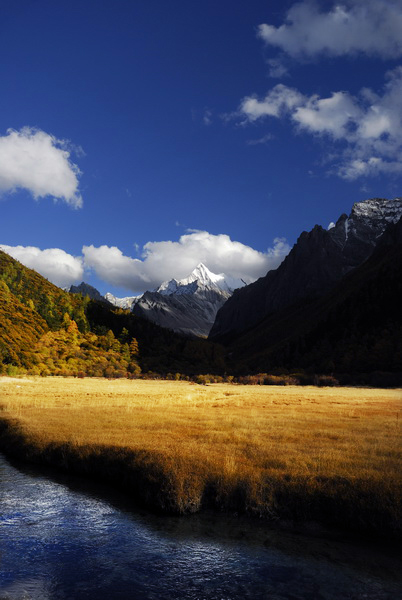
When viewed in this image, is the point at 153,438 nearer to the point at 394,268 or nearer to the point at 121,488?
the point at 121,488

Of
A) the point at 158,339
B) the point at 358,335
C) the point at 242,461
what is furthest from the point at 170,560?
the point at 158,339

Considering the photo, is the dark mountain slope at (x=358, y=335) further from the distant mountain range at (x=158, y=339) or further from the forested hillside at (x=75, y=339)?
the forested hillside at (x=75, y=339)

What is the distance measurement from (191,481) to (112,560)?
483cm

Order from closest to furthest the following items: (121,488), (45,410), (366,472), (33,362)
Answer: (366,472) → (121,488) → (45,410) → (33,362)

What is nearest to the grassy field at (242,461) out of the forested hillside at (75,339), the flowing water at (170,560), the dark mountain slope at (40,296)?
the flowing water at (170,560)

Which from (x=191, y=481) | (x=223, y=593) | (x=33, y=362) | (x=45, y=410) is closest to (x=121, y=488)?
(x=191, y=481)

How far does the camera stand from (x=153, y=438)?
21391 mm

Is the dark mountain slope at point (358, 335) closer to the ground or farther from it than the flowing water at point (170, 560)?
farther from it

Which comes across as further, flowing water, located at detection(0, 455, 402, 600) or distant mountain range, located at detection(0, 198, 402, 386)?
distant mountain range, located at detection(0, 198, 402, 386)

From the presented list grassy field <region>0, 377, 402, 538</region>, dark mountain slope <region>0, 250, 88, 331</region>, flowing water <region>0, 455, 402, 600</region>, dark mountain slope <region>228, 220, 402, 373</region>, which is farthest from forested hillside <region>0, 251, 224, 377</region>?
flowing water <region>0, 455, 402, 600</region>

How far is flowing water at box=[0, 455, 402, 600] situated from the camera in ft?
29.3

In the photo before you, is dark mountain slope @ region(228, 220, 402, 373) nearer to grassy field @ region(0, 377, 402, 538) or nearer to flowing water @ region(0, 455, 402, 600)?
grassy field @ region(0, 377, 402, 538)

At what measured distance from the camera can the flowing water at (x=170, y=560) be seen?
352 inches

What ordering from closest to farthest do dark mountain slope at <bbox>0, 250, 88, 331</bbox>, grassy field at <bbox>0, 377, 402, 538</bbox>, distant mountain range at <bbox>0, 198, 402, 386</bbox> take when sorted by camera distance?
grassy field at <bbox>0, 377, 402, 538</bbox>, distant mountain range at <bbox>0, 198, 402, 386</bbox>, dark mountain slope at <bbox>0, 250, 88, 331</bbox>
